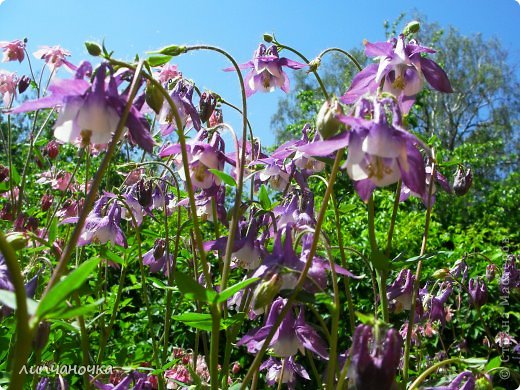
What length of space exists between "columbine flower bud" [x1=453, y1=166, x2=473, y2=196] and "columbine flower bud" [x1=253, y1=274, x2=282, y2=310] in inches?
59.2

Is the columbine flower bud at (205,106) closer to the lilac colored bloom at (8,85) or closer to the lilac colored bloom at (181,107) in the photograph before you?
the lilac colored bloom at (181,107)

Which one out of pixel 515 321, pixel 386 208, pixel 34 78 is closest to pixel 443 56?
pixel 386 208

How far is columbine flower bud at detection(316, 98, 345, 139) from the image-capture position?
1.23 m

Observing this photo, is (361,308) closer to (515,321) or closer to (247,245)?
(515,321)

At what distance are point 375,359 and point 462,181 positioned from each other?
5.28 ft

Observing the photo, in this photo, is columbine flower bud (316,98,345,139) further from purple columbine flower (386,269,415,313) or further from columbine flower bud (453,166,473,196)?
columbine flower bud (453,166,473,196)

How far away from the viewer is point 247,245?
1.90m

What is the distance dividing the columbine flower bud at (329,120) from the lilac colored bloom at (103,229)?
57.2 inches

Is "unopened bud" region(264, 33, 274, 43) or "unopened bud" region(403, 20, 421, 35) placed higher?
"unopened bud" region(264, 33, 274, 43)

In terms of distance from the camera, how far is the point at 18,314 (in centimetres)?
91

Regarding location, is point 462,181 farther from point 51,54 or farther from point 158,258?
point 51,54

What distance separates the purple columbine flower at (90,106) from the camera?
123 centimetres

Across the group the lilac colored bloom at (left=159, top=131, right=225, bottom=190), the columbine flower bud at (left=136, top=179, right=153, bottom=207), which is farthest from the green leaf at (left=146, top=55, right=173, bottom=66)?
the columbine flower bud at (left=136, top=179, right=153, bottom=207)

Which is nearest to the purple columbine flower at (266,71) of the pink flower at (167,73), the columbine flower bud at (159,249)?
the pink flower at (167,73)
